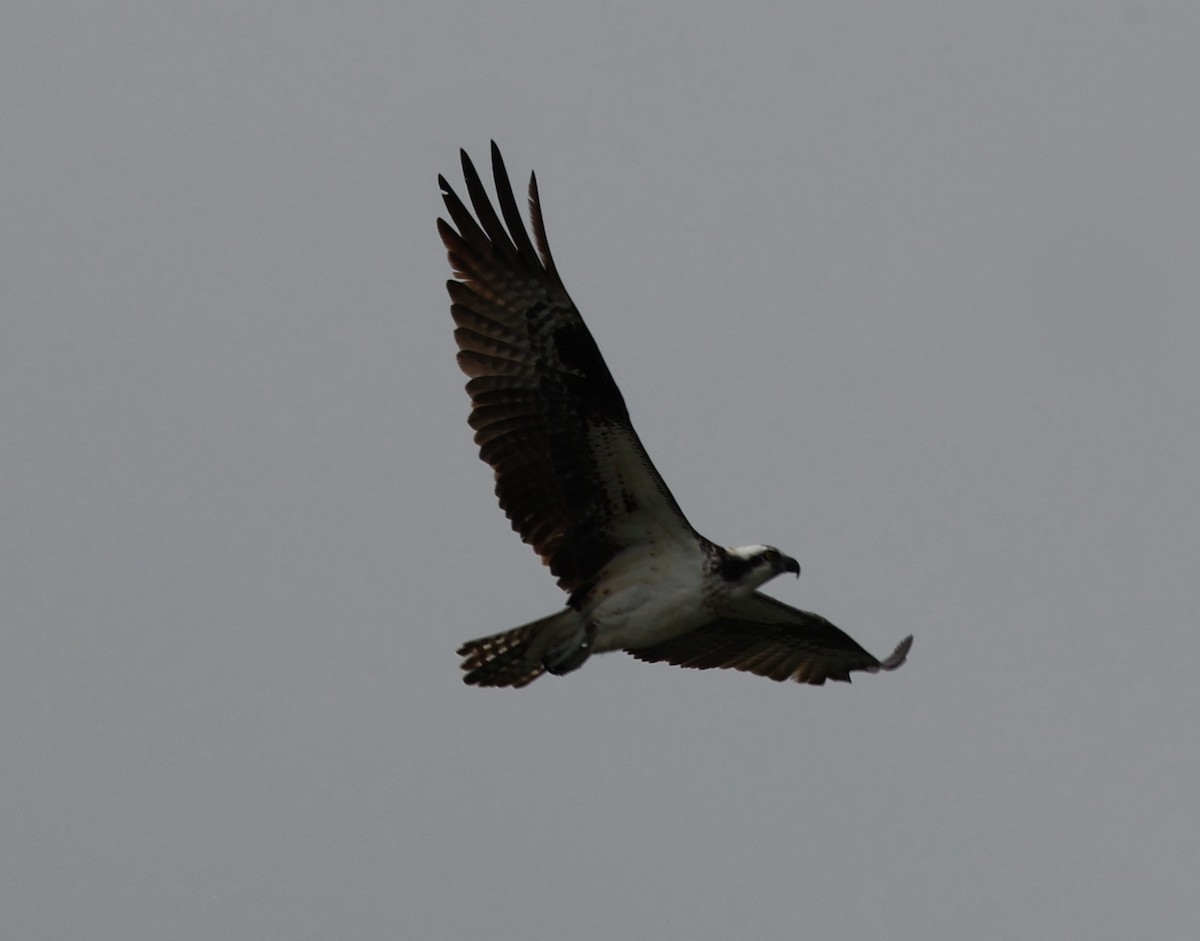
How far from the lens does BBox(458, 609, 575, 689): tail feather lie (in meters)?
13.8

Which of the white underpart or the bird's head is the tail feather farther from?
the bird's head

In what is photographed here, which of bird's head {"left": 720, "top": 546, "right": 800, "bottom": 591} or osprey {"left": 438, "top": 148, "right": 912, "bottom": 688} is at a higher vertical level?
osprey {"left": 438, "top": 148, "right": 912, "bottom": 688}

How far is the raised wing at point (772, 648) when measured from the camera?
1438 centimetres

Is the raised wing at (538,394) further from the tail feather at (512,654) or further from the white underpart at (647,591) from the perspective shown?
the tail feather at (512,654)

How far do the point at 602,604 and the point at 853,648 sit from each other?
2.15 m

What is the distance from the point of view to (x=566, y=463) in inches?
523

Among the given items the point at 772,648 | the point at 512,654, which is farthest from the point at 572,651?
the point at 772,648

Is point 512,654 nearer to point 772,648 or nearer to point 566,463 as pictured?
point 566,463

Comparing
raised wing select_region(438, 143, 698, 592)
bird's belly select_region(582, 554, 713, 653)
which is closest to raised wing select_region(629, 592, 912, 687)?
bird's belly select_region(582, 554, 713, 653)

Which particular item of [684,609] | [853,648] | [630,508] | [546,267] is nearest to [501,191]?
[546,267]

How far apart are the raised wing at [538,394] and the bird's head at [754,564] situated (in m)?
0.30

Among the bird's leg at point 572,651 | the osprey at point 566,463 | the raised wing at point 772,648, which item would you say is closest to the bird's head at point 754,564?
the osprey at point 566,463

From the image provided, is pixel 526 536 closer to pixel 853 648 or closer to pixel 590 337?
pixel 590 337

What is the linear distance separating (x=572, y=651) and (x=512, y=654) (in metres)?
0.48
